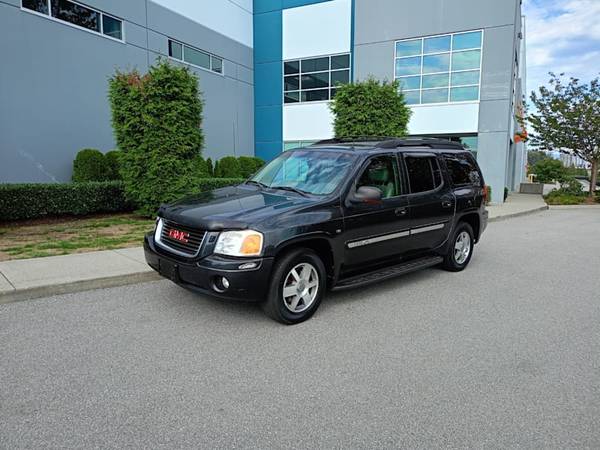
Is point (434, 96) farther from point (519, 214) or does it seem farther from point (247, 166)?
point (247, 166)

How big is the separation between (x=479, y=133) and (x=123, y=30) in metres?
15.2

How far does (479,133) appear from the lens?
65.7 ft

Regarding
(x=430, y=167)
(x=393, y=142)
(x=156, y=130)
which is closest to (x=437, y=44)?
(x=156, y=130)

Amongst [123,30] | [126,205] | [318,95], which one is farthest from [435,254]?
[318,95]

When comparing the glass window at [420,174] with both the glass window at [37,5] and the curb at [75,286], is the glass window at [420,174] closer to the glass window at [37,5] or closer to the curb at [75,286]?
the curb at [75,286]

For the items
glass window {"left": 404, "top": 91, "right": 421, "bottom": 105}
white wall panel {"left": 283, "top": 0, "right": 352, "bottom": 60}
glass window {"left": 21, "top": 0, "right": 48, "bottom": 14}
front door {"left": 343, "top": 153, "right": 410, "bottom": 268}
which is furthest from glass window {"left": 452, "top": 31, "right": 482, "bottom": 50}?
front door {"left": 343, "top": 153, "right": 410, "bottom": 268}

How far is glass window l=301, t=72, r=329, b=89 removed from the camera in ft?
76.6

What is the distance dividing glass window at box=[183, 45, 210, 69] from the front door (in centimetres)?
1669

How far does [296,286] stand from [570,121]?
2192cm

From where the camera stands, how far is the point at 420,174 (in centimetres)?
629

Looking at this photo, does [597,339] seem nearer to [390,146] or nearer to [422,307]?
[422,307]

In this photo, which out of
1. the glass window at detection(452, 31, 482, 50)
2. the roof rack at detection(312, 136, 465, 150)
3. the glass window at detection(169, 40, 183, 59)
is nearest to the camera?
the roof rack at detection(312, 136, 465, 150)

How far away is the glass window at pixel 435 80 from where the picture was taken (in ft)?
67.1

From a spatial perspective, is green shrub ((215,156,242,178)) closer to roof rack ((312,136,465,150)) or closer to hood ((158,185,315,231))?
roof rack ((312,136,465,150))
